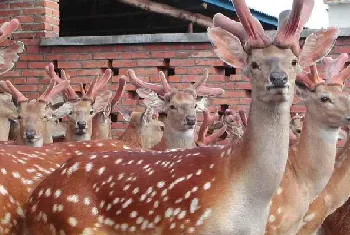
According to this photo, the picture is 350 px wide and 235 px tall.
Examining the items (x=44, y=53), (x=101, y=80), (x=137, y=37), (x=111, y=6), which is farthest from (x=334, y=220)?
(x=111, y=6)

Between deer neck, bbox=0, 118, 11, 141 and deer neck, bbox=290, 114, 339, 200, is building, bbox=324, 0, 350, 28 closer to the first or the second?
deer neck, bbox=0, 118, 11, 141

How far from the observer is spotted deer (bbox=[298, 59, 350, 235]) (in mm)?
6285

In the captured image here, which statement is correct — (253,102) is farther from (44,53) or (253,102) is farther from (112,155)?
(44,53)

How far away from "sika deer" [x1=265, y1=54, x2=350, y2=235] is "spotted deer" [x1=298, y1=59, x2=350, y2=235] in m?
0.28

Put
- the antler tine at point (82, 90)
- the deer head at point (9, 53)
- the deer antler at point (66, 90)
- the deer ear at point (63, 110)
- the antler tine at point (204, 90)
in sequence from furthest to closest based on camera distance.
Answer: the antler tine at point (82, 90) < the deer antler at point (66, 90) < the deer ear at point (63, 110) < the antler tine at point (204, 90) < the deer head at point (9, 53)

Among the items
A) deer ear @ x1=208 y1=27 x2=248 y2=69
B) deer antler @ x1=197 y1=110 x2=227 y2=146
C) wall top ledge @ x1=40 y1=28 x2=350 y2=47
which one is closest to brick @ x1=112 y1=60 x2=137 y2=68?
wall top ledge @ x1=40 y1=28 x2=350 y2=47

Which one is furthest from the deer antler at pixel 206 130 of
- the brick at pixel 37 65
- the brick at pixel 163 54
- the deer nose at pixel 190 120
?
the brick at pixel 37 65

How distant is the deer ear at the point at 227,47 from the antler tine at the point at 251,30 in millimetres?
148

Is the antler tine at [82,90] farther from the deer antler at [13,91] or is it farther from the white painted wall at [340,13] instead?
the white painted wall at [340,13]

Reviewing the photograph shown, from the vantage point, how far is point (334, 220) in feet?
23.8

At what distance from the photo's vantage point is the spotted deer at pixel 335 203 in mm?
6285

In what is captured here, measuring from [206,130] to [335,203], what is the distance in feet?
9.74

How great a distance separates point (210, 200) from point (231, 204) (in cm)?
11

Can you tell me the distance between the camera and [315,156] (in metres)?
6.23
